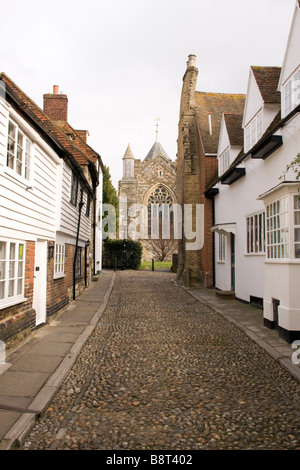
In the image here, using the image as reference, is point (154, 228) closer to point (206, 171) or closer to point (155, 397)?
point (206, 171)

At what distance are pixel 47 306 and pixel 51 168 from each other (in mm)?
3378

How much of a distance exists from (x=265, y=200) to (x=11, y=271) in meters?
5.44

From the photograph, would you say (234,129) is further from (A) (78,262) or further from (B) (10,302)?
(B) (10,302)

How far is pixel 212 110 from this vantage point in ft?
66.4

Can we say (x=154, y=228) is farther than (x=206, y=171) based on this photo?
Yes

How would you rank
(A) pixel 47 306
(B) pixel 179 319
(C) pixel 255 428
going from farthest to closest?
(B) pixel 179 319, (A) pixel 47 306, (C) pixel 255 428

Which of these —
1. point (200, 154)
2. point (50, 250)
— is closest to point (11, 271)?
point (50, 250)

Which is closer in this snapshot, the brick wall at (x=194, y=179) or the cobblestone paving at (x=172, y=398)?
the cobblestone paving at (x=172, y=398)

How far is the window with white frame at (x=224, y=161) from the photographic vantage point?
14.9m

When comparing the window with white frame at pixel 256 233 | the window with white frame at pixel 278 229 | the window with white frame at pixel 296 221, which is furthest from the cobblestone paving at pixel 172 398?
the window with white frame at pixel 256 233

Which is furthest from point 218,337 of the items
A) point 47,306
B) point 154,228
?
point 154,228

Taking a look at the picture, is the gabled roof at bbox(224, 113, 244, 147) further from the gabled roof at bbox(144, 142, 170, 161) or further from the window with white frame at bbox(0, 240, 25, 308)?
the gabled roof at bbox(144, 142, 170, 161)

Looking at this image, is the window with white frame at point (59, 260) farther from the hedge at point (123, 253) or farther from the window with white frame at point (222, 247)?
the hedge at point (123, 253)

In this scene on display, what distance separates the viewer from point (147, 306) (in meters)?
12.2
